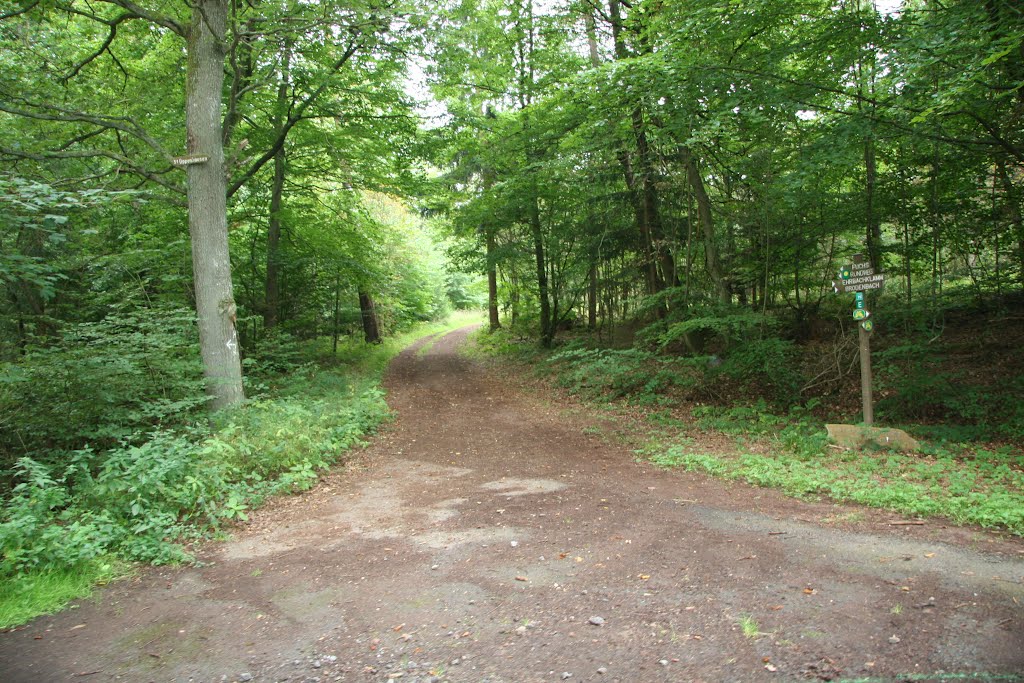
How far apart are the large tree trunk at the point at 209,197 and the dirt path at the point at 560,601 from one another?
3712 mm

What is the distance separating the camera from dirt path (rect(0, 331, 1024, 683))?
125 inches

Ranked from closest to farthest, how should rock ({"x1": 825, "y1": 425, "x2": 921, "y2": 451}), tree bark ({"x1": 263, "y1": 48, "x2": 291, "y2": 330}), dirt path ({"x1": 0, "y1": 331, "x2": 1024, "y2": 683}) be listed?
dirt path ({"x1": 0, "y1": 331, "x2": 1024, "y2": 683}) < rock ({"x1": 825, "y1": 425, "x2": 921, "y2": 451}) < tree bark ({"x1": 263, "y1": 48, "x2": 291, "y2": 330})

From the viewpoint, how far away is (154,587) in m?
4.39

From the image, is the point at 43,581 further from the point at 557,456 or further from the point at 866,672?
the point at 557,456

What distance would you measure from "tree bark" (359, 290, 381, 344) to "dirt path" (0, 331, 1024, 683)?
18.3m

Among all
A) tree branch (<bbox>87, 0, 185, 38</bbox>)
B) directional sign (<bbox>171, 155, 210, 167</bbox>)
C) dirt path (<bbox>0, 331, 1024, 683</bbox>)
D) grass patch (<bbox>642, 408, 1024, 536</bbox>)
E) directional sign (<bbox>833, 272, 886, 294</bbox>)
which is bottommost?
grass patch (<bbox>642, 408, 1024, 536</bbox>)

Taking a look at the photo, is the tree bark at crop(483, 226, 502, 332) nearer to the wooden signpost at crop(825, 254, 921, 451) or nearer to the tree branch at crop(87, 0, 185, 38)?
the tree branch at crop(87, 0, 185, 38)

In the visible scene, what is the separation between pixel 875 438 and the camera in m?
8.23

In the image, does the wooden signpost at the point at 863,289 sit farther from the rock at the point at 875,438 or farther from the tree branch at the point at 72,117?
the tree branch at the point at 72,117

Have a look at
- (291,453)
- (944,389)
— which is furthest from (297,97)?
(944,389)

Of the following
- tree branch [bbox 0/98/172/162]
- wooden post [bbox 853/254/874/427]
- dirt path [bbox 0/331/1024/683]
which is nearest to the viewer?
dirt path [bbox 0/331/1024/683]

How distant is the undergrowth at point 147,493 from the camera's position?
439 cm

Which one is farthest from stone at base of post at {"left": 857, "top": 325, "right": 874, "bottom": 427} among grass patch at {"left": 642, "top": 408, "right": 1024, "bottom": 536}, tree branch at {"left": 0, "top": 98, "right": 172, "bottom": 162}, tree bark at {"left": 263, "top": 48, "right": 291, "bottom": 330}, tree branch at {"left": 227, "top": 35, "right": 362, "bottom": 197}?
tree bark at {"left": 263, "top": 48, "right": 291, "bottom": 330}

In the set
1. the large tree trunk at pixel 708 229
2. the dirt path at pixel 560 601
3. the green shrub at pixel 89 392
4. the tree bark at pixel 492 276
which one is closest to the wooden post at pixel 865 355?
the dirt path at pixel 560 601
